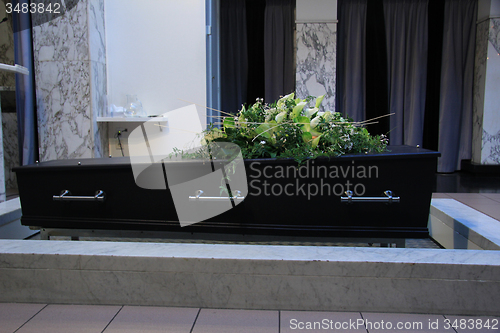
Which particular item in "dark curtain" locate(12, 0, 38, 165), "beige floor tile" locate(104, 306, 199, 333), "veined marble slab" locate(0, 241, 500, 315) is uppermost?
"dark curtain" locate(12, 0, 38, 165)

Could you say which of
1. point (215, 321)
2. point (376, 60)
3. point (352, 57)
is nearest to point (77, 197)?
point (215, 321)

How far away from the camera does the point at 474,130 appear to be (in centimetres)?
638

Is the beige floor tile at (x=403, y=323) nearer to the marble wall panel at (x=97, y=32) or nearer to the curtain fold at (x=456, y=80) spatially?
the marble wall panel at (x=97, y=32)

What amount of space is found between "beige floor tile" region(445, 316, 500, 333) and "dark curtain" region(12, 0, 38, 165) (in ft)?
15.6

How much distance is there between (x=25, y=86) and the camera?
4305mm

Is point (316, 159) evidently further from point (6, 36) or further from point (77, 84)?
point (6, 36)

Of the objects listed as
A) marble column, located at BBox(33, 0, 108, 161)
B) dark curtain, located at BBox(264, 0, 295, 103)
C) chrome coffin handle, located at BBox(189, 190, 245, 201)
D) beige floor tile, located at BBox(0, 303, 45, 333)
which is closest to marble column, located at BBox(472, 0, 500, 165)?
dark curtain, located at BBox(264, 0, 295, 103)

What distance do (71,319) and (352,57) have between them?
6.14 metres

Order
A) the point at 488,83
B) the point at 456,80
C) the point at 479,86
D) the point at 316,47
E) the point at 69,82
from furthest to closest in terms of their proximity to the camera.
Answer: the point at 456,80
the point at 479,86
the point at 488,83
the point at 316,47
the point at 69,82

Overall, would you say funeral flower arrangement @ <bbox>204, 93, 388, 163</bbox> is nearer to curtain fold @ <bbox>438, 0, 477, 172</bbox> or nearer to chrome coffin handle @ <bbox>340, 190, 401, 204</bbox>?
chrome coffin handle @ <bbox>340, 190, 401, 204</bbox>

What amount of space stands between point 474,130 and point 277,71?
3686 mm

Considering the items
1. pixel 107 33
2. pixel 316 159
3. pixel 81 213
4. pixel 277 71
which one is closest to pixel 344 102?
pixel 277 71

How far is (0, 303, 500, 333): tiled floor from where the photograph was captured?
4.46ft

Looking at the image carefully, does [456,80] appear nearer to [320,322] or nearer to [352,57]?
[352,57]
